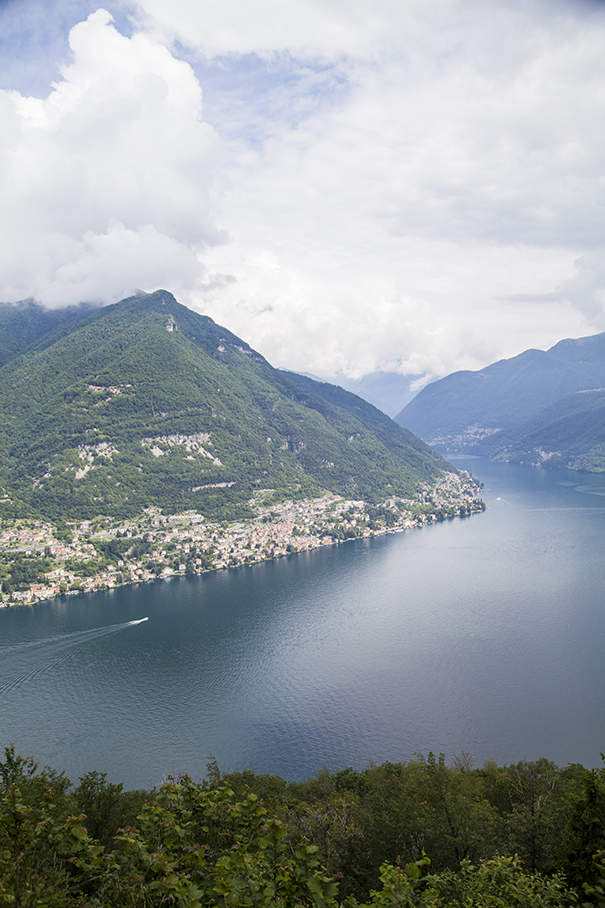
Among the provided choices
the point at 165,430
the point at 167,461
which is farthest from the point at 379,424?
the point at 167,461

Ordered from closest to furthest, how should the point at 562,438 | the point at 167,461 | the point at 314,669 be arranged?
the point at 314,669, the point at 167,461, the point at 562,438

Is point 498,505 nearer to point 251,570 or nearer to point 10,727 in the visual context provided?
point 251,570

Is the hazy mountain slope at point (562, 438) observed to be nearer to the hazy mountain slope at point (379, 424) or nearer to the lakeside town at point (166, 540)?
the hazy mountain slope at point (379, 424)

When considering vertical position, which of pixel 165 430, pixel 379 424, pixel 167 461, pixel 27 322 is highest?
pixel 27 322

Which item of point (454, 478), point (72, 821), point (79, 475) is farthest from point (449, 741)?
point (454, 478)

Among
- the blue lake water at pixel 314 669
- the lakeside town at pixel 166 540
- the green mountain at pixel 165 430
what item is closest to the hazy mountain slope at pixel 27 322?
the green mountain at pixel 165 430

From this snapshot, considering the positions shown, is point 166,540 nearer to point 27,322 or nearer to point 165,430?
point 165,430
